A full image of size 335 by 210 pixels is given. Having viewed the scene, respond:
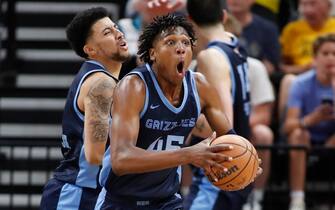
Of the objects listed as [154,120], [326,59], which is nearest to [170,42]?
[154,120]

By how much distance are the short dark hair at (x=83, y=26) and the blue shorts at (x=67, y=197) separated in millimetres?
876

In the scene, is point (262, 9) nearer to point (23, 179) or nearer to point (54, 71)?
point (54, 71)

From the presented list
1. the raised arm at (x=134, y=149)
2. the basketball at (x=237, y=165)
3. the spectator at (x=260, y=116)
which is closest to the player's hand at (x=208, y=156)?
the raised arm at (x=134, y=149)

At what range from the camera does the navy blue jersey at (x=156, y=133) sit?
5.64 m

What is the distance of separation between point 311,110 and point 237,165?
4333 millimetres

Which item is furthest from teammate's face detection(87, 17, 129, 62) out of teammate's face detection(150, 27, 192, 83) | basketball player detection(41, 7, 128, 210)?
teammate's face detection(150, 27, 192, 83)

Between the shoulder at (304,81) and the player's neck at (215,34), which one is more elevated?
the player's neck at (215,34)

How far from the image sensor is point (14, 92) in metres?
10.9

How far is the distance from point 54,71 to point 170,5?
10.6 feet

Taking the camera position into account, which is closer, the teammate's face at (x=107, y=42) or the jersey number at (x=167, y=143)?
the jersey number at (x=167, y=143)

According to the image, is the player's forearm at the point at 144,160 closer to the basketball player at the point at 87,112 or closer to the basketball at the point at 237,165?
the basketball at the point at 237,165

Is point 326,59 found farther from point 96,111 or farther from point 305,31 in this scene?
point 96,111

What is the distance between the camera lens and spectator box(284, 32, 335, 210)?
368 inches

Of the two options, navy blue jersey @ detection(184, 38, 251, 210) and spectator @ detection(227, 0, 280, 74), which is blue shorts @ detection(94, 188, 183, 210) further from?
spectator @ detection(227, 0, 280, 74)
